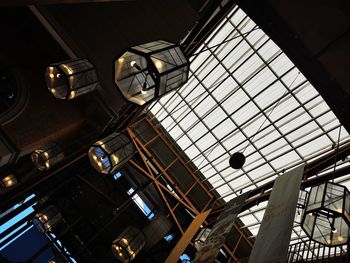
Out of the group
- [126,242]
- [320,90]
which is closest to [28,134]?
[126,242]

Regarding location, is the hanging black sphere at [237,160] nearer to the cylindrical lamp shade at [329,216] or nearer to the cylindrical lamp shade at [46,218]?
the cylindrical lamp shade at [329,216]

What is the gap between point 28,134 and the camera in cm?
1190

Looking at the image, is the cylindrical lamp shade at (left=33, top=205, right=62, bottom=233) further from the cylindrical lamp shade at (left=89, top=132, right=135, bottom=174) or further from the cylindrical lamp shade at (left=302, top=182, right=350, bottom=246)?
the cylindrical lamp shade at (left=302, top=182, right=350, bottom=246)

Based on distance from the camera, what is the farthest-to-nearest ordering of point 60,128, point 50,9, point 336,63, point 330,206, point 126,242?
point 126,242 → point 60,128 → point 50,9 → point 336,63 → point 330,206

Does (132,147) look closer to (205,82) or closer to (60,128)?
(60,128)

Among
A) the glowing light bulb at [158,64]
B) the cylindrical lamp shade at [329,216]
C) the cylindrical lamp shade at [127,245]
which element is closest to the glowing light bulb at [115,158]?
the glowing light bulb at [158,64]

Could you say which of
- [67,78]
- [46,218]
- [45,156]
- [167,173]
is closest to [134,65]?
[67,78]

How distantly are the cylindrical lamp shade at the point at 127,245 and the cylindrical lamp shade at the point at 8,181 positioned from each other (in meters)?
5.07

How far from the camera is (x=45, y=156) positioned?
12.5 metres

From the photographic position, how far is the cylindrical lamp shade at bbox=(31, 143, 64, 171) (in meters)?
12.4

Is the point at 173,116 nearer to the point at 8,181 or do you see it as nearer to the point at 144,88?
the point at 8,181

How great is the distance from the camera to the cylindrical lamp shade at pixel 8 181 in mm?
13666

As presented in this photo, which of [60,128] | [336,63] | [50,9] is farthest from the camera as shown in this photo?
[60,128]

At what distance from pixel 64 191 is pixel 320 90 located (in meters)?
14.0
